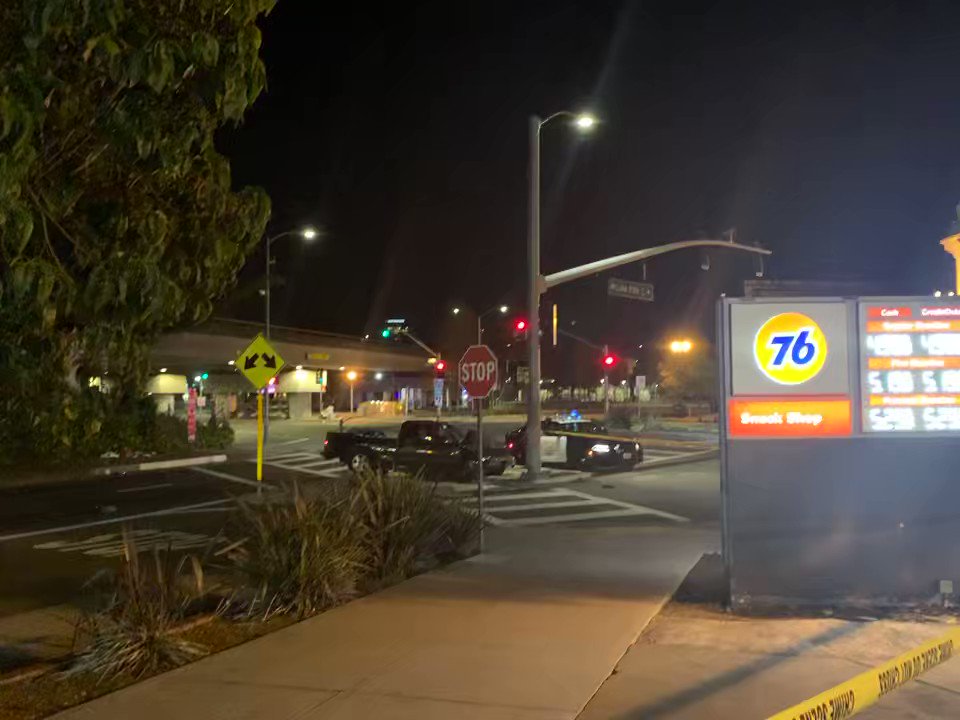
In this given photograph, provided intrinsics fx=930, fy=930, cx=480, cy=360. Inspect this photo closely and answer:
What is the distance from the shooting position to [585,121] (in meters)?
22.0

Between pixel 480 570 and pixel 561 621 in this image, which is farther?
pixel 480 570

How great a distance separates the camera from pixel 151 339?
5.37 metres

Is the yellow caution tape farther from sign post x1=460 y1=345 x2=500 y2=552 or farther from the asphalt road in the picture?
the asphalt road

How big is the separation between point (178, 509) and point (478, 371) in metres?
8.50

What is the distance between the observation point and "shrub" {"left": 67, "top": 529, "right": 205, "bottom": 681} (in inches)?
260

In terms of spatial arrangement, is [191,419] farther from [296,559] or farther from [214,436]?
[296,559]

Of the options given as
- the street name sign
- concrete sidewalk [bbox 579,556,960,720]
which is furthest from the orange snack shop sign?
the street name sign

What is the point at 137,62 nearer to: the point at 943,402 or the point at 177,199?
the point at 177,199

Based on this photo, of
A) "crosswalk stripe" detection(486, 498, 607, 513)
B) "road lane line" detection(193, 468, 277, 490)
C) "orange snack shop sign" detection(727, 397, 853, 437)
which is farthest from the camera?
"road lane line" detection(193, 468, 277, 490)

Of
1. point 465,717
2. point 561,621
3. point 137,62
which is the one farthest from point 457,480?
point 137,62

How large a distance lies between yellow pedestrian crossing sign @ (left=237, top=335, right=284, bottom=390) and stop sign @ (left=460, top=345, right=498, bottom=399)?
409 cm

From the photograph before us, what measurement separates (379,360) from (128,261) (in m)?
77.0

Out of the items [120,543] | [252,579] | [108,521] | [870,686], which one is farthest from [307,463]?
[870,686]

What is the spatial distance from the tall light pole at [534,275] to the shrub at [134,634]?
16.0 meters
